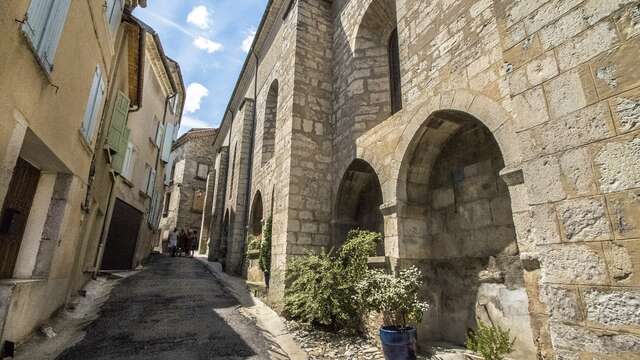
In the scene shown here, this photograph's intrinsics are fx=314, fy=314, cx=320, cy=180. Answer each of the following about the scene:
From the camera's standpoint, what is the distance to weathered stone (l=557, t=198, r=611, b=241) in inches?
63.0

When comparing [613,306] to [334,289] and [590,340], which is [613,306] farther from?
[334,289]

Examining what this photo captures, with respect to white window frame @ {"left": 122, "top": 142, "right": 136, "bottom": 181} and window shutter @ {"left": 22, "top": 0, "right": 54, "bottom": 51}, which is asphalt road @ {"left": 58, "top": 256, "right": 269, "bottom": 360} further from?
window shutter @ {"left": 22, "top": 0, "right": 54, "bottom": 51}

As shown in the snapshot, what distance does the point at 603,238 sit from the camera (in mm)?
1589

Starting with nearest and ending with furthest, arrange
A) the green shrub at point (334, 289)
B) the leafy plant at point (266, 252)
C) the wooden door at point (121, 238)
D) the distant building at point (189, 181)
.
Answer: the green shrub at point (334, 289) < the leafy plant at point (266, 252) < the wooden door at point (121, 238) < the distant building at point (189, 181)

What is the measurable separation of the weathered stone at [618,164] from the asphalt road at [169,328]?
3.54 meters

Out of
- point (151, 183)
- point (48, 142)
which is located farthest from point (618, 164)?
point (151, 183)

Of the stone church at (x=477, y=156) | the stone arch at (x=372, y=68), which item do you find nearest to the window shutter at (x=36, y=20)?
the stone church at (x=477, y=156)

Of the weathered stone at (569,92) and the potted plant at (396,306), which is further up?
the weathered stone at (569,92)

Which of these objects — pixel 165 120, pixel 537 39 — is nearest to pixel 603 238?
pixel 537 39

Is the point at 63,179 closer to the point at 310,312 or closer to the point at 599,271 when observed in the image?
the point at 310,312

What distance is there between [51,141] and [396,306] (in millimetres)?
4321

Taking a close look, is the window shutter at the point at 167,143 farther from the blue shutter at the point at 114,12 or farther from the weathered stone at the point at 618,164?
the weathered stone at the point at 618,164

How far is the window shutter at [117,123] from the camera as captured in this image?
664 centimetres

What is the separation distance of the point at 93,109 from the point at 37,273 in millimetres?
2595
